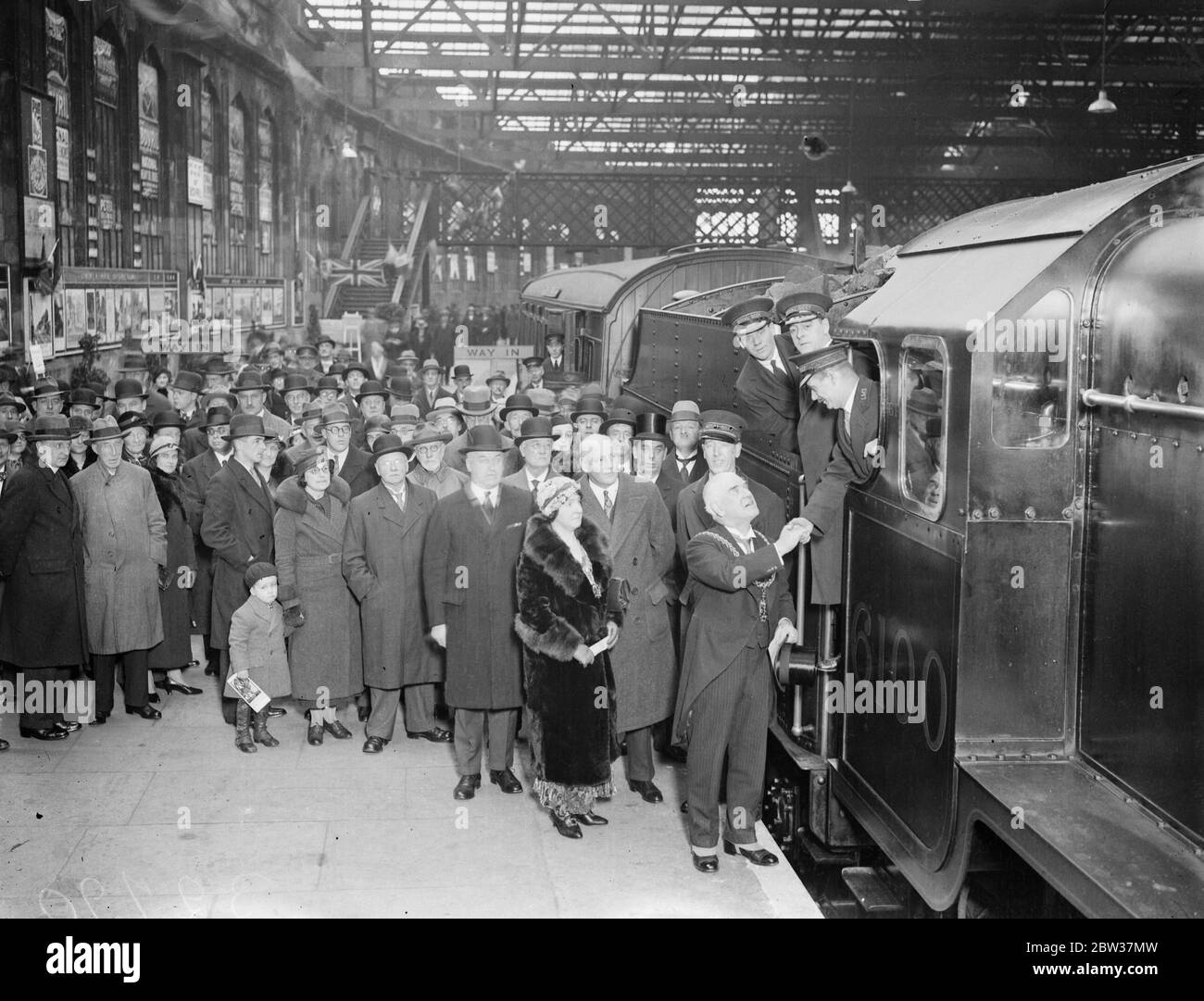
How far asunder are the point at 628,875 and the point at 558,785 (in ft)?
2.21

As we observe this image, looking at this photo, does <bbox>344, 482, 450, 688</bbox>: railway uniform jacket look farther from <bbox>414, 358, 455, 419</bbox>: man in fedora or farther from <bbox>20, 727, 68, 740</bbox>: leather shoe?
<bbox>414, 358, 455, 419</bbox>: man in fedora

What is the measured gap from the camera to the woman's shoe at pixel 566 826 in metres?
6.25

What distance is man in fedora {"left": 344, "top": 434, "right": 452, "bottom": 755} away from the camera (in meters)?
7.66

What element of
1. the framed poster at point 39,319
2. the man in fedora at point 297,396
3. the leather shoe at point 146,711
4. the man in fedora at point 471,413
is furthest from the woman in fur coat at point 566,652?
the framed poster at point 39,319

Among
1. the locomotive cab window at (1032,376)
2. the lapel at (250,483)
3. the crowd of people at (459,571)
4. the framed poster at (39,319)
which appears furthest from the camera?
the framed poster at (39,319)

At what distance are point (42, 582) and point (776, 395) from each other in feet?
15.1

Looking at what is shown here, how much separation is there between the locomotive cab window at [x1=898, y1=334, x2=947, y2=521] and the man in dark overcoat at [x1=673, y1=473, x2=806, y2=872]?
2.76 ft

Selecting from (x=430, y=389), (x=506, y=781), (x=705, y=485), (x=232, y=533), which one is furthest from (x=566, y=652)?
(x=430, y=389)

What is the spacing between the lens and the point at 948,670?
15.0 ft

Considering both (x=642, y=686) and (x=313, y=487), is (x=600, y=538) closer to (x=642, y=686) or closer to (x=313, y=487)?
(x=642, y=686)

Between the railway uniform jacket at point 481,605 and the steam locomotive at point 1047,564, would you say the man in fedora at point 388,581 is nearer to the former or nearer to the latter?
the railway uniform jacket at point 481,605

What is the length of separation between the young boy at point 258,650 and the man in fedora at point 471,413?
5.28 feet


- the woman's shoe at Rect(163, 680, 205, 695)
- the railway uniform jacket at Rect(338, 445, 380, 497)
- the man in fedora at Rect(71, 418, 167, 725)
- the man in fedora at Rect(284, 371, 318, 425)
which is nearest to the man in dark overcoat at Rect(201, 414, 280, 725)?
the man in fedora at Rect(71, 418, 167, 725)

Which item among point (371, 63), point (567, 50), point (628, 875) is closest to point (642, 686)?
point (628, 875)
